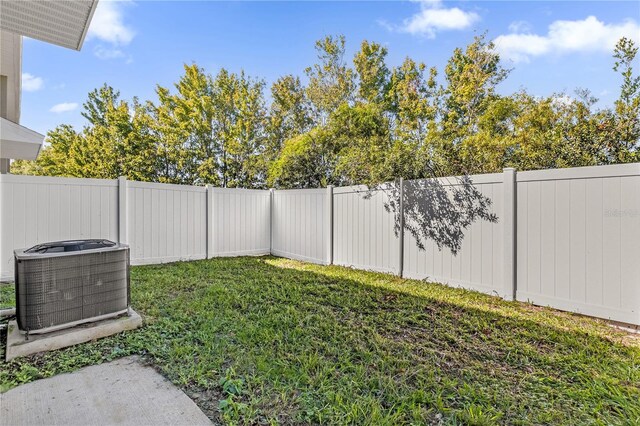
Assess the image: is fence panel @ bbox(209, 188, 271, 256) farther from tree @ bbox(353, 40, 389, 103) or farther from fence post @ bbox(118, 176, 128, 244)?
tree @ bbox(353, 40, 389, 103)

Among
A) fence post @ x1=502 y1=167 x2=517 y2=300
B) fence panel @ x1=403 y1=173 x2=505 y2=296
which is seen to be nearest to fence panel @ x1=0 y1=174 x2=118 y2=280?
fence panel @ x1=403 y1=173 x2=505 y2=296

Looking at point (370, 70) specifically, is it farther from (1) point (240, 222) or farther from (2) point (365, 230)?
(2) point (365, 230)

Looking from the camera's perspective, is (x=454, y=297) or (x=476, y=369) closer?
(x=476, y=369)

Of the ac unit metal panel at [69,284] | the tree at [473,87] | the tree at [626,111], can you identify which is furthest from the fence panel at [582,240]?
the tree at [473,87]

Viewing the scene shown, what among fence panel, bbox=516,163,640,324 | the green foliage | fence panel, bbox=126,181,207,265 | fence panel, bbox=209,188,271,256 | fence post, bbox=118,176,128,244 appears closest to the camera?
fence panel, bbox=516,163,640,324

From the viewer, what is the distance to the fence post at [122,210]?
18.7ft

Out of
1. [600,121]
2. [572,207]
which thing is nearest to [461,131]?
[600,121]

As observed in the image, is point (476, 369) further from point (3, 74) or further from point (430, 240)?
point (3, 74)

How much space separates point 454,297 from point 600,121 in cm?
347

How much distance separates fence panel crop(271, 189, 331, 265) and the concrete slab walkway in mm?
4511

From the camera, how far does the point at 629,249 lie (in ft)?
10.1

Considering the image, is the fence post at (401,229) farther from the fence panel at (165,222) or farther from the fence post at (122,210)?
the fence post at (122,210)

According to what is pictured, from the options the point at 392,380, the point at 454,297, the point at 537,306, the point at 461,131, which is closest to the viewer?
the point at 392,380

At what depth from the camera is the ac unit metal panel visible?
251cm
